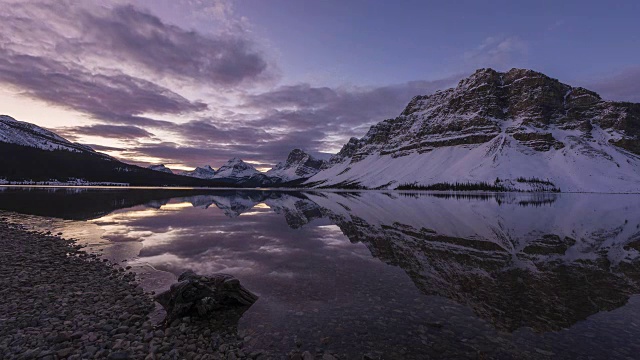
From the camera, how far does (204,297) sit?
568 inches

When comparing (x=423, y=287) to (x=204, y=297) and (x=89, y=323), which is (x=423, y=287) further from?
(x=89, y=323)

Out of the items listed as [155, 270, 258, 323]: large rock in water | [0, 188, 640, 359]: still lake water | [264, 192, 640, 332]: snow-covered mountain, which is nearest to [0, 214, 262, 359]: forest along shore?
[155, 270, 258, 323]: large rock in water

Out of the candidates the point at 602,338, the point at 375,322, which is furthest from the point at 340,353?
the point at 602,338

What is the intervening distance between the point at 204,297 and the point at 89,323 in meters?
4.30

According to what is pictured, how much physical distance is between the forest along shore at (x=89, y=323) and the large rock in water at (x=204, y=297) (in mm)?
662

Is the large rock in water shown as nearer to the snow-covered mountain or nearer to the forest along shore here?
the forest along shore

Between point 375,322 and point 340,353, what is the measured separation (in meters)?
2.84

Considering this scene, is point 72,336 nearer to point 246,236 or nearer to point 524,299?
point 524,299

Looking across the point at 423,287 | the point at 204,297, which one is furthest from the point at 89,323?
the point at 423,287

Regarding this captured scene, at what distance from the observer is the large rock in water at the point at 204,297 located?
45.2 ft

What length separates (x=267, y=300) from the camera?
15961 millimetres

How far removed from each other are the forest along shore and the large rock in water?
0.66 meters

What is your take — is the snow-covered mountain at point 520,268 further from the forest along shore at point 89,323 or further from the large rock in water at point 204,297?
the forest along shore at point 89,323

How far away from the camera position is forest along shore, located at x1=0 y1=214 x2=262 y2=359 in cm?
1048
